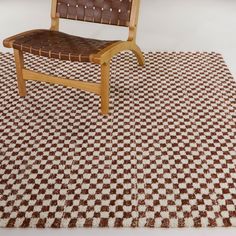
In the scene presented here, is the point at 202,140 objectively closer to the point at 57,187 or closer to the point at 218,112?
the point at 218,112

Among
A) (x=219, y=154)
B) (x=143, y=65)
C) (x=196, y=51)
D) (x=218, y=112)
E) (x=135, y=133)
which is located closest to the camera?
(x=219, y=154)

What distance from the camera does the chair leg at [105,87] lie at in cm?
223

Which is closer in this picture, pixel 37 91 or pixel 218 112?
pixel 218 112

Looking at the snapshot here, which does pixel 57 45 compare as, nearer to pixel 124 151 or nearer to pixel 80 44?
pixel 80 44

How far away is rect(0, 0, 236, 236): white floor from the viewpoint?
3.47 metres

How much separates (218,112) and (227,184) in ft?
2.24

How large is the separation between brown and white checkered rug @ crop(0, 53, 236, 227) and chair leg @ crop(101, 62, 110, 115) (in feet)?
0.21

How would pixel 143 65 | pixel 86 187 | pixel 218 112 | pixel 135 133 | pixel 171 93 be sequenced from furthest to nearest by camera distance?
pixel 143 65
pixel 171 93
pixel 218 112
pixel 135 133
pixel 86 187

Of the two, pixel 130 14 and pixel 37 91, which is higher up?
pixel 130 14

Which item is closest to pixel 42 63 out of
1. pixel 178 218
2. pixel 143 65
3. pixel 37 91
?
pixel 37 91

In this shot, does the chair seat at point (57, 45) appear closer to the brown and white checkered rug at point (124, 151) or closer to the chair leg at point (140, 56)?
the brown and white checkered rug at point (124, 151)

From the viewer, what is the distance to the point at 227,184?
1.80m

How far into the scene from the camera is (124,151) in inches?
80.3

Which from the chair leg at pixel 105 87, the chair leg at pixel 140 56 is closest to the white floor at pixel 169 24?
the chair leg at pixel 140 56
